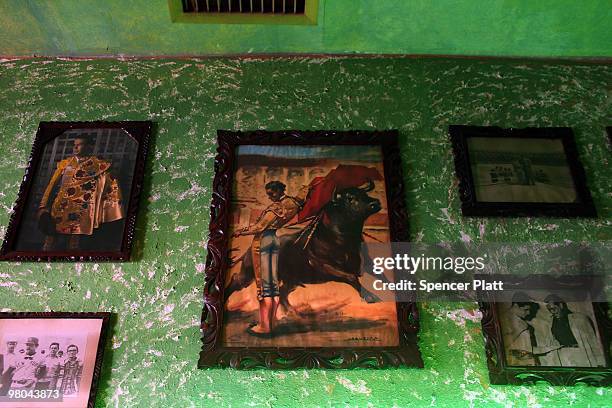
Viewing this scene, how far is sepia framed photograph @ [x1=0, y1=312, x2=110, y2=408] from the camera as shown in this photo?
1988 millimetres

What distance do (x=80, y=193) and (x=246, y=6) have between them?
1.22 metres

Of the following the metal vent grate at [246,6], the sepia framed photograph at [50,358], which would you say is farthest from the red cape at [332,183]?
the sepia framed photograph at [50,358]

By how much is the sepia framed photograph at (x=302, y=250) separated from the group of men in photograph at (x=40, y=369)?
0.50 meters

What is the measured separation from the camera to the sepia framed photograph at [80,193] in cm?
227

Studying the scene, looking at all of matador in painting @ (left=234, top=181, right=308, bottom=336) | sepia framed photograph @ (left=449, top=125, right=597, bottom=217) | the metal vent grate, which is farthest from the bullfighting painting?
the metal vent grate

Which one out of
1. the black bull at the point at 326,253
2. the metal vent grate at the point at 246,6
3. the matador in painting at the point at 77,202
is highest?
the metal vent grate at the point at 246,6

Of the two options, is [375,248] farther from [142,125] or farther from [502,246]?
[142,125]

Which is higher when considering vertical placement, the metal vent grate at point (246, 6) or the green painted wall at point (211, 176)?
the metal vent grate at point (246, 6)

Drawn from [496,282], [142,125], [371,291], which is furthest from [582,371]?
[142,125]

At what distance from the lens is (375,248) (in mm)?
2264

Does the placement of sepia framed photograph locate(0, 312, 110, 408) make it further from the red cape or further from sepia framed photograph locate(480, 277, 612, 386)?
sepia framed photograph locate(480, 277, 612, 386)

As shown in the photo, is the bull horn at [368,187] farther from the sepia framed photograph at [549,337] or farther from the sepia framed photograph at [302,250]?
the sepia framed photograph at [549,337]

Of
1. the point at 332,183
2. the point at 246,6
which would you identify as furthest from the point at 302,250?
the point at 246,6

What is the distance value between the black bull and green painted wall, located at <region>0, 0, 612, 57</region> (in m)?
0.91
